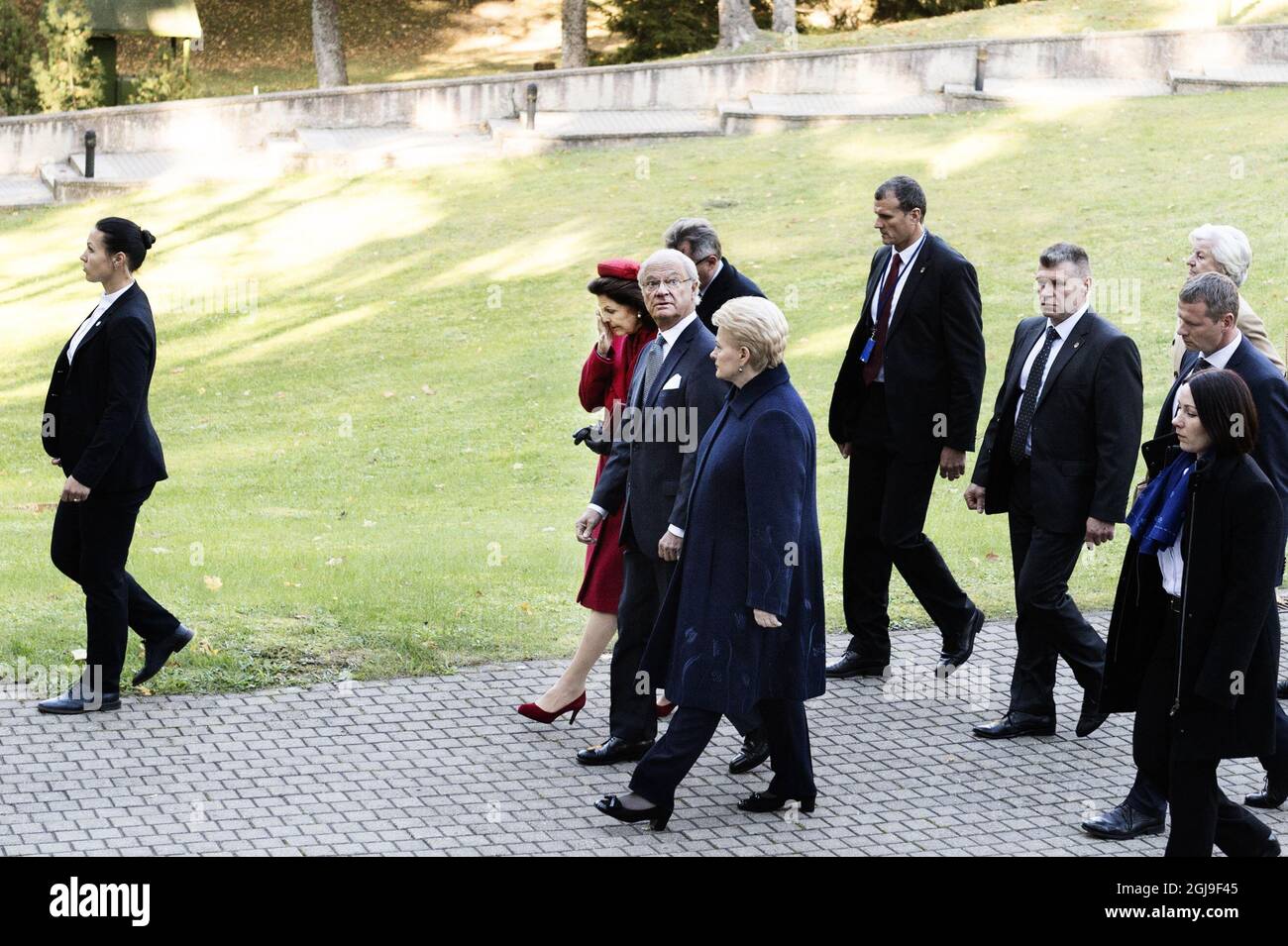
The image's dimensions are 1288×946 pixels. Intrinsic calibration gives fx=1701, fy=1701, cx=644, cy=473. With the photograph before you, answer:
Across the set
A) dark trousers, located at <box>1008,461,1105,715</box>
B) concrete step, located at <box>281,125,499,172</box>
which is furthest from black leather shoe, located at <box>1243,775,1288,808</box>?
concrete step, located at <box>281,125,499,172</box>

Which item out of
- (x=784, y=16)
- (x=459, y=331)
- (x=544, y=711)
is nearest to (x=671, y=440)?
(x=544, y=711)

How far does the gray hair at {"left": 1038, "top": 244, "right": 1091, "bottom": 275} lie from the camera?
7.34 meters

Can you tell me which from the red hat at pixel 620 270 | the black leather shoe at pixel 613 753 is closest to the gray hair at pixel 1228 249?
the red hat at pixel 620 270

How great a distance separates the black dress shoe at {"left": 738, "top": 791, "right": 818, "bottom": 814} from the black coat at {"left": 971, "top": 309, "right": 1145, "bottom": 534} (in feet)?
5.65

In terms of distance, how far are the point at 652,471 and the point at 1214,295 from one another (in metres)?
2.35

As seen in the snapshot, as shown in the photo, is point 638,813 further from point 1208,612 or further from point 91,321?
point 91,321

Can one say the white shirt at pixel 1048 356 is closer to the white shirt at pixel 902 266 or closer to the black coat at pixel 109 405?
the white shirt at pixel 902 266

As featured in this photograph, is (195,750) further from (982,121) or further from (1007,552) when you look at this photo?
(982,121)

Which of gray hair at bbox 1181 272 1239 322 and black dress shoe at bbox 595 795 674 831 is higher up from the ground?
gray hair at bbox 1181 272 1239 322

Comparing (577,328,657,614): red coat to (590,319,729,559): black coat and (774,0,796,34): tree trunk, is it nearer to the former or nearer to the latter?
(590,319,729,559): black coat

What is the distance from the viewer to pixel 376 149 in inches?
1028

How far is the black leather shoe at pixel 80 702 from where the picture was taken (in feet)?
25.3

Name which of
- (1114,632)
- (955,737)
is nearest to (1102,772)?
(955,737)

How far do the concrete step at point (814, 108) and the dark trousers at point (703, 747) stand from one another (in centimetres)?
2123
